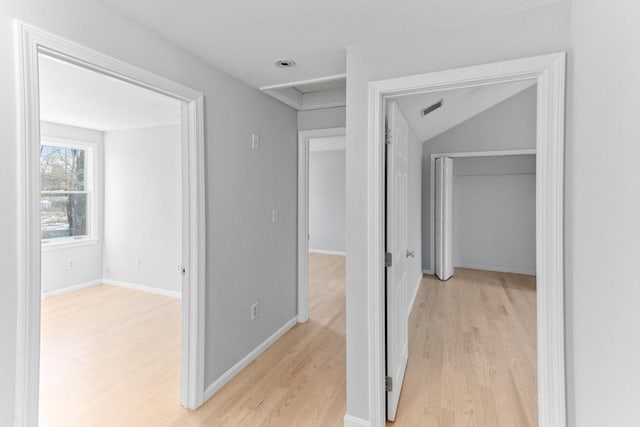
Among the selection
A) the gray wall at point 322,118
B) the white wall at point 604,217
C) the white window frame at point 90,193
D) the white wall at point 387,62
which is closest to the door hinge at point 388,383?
the white wall at point 387,62

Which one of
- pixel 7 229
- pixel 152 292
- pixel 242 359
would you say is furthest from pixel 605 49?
pixel 152 292

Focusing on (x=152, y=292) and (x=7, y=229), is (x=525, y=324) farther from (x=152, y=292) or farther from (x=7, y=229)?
(x=152, y=292)

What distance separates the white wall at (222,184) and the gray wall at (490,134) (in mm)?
3160

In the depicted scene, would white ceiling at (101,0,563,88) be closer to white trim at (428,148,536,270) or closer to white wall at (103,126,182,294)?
white wall at (103,126,182,294)

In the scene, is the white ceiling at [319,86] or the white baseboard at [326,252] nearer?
the white ceiling at [319,86]

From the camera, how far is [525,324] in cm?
341

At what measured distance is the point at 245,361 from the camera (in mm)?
2582

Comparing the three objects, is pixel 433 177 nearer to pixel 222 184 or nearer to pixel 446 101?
pixel 446 101

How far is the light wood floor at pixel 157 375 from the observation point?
2004mm

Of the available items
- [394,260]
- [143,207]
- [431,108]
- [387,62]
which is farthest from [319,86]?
[143,207]

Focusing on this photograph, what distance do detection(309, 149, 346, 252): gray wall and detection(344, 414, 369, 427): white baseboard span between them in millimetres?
5616

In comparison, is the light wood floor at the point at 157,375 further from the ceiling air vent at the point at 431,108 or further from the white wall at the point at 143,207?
the ceiling air vent at the point at 431,108

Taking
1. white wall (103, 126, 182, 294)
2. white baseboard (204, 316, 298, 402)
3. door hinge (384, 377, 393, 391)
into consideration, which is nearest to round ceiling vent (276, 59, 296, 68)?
door hinge (384, 377, 393, 391)

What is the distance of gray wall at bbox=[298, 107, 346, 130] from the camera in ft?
10.2
